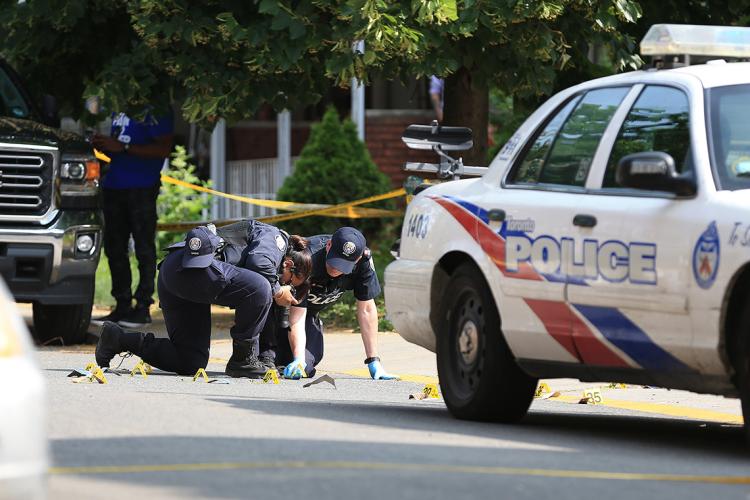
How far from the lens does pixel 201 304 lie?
1129 centimetres

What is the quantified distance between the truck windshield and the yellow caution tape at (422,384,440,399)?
16.5ft

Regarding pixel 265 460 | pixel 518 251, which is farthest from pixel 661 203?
pixel 265 460

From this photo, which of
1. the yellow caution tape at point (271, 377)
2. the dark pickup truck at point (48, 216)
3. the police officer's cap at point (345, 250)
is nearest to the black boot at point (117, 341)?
the yellow caution tape at point (271, 377)

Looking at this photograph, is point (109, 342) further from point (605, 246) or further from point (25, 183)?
point (605, 246)

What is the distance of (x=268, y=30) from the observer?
520 inches

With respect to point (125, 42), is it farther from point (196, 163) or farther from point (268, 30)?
point (196, 163)

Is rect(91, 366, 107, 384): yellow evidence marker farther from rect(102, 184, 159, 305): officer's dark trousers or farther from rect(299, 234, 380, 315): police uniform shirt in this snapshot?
rect(102, 184, 159, 305): officer's dark trousers

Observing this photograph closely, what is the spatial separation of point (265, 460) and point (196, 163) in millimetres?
19053

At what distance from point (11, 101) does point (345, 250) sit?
416cm

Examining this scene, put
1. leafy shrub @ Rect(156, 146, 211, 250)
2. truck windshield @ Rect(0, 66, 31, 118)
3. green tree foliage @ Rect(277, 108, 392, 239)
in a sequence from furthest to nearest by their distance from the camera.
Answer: leafy shrub @ Rect(156, 146, 211, 250), green tree foliage @ Rect(277, 108, 392, 239), truck windshield @ Rect(0, 66, 31, 118)

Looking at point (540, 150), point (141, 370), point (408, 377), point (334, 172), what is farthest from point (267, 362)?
point (334, 172)

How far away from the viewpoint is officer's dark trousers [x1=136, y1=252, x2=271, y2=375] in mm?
10766

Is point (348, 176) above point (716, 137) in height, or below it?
below

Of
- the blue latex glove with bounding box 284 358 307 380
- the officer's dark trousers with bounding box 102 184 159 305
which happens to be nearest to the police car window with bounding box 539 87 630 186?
the blue latex glove with bounding box 284 358 307 380
